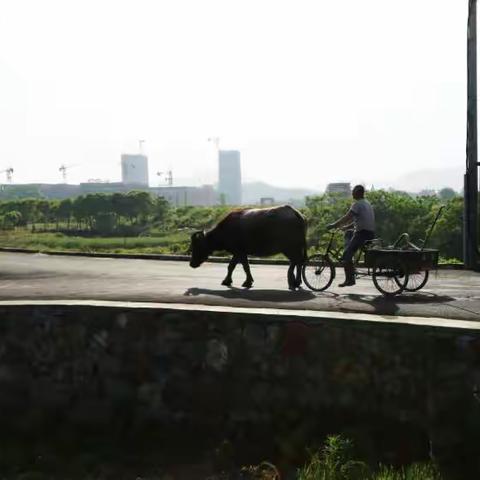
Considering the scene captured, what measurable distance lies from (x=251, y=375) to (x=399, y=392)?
6.64 feet

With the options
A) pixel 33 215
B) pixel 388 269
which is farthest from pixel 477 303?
pixel 33 215

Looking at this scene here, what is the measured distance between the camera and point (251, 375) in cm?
830

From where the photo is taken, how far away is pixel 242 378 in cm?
834

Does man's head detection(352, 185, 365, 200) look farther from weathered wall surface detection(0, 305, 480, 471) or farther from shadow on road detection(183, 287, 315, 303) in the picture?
weathered wall surface detection(0, 305, 480, 471)

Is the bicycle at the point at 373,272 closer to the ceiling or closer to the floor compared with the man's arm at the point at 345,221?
closer to the floor

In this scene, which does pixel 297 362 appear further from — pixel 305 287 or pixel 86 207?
pixel 86 207

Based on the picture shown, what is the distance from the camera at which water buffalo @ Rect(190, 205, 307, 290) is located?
1165 centimetres

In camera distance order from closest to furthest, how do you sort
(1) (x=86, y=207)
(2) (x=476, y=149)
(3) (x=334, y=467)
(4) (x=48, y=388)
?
(3) (x=334, y=467)
(4) (x=48, y=388)
(2) (x=476, y=149)
(1) (x=86, y=207)

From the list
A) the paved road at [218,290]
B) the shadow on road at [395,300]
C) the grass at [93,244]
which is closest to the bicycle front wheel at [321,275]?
the paved road at [218,290]

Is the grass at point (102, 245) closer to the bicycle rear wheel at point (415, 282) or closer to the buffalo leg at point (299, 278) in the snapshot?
the bicycle rear wheel at point (415, 282)

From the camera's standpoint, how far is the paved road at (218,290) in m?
9.41

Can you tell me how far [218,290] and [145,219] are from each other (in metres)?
102

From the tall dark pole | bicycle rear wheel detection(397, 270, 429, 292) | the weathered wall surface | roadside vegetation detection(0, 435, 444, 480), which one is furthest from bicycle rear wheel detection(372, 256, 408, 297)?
the tall dark pole

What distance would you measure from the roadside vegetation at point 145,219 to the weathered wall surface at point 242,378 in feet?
109
